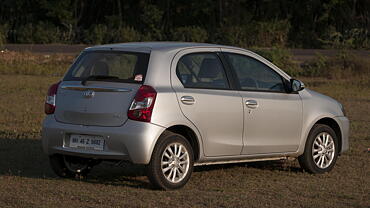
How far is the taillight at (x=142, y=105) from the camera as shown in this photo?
345 inches

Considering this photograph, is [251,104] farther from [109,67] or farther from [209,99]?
[109,67]

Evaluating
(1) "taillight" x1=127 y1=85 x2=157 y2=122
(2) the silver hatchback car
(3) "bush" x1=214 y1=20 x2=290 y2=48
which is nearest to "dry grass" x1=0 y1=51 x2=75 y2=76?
(3) "bush" x1=214 y1=20 x2=290 y2=48

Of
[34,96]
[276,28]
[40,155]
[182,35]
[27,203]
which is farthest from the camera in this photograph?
[182,35]

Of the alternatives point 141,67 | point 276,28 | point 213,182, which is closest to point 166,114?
point 141,67

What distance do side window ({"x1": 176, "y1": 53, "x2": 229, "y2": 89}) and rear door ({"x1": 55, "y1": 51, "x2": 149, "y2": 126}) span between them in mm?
447

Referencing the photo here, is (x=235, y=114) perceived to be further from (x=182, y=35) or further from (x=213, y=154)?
(x=182, y=35)

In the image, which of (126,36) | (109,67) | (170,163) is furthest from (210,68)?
(126,36)

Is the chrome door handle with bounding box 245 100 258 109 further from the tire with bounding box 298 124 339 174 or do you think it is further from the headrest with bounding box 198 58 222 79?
the tire with bounding box 298 124 339 174

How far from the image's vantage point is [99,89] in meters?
9.05

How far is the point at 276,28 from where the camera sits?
139 feet

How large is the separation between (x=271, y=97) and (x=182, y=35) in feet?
120

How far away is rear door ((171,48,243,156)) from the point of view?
362 inches

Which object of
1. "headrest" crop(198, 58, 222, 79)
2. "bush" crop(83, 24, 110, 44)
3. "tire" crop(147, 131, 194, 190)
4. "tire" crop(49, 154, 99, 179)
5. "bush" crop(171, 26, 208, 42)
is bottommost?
"bush" crop(83, 24, 110, 44)

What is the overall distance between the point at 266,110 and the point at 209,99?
876 millimetres
